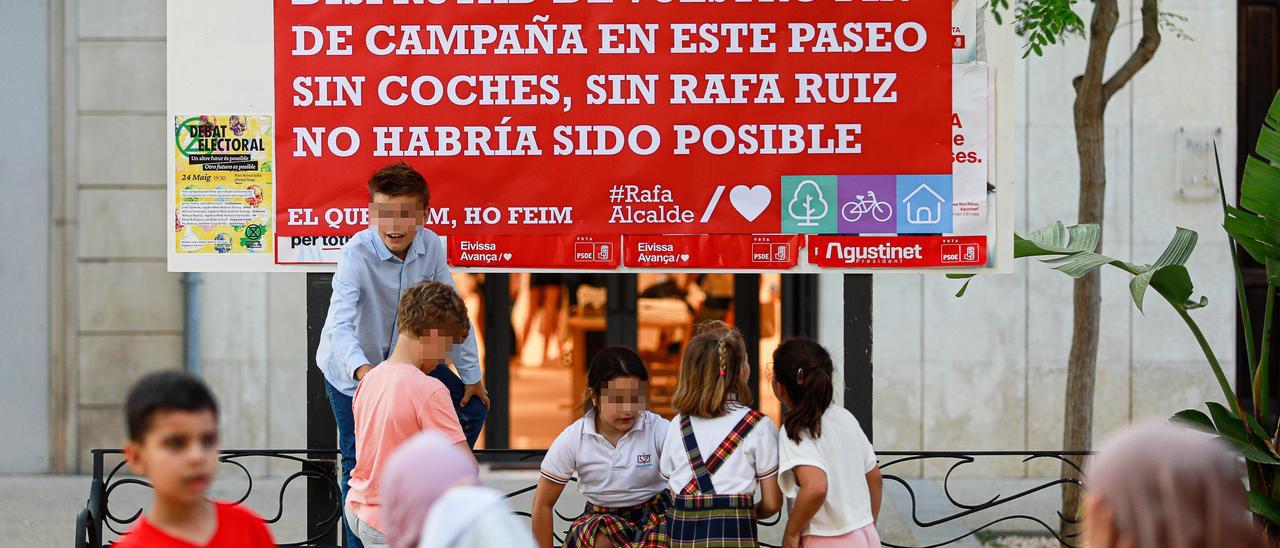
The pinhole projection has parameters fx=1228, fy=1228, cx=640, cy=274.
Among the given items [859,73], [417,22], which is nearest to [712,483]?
[859,73]

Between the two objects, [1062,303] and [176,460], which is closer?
[176,460]

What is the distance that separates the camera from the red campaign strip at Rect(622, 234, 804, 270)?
592 cm

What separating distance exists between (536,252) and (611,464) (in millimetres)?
1333

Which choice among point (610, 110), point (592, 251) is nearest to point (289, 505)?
point (592, 251)

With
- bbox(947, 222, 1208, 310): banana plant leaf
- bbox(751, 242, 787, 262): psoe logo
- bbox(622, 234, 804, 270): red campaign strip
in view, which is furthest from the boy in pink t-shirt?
bbox(947, 222, 1208, 310): banana plant leaf

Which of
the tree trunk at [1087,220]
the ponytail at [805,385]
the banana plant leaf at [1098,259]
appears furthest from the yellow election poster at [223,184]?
the tree trunk at [1087,220]

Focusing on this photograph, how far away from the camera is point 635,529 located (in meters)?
5.05

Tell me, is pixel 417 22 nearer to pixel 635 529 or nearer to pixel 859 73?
pixel 859 73

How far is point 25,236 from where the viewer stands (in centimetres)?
1032

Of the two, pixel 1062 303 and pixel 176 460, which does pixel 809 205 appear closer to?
pixel 176 460

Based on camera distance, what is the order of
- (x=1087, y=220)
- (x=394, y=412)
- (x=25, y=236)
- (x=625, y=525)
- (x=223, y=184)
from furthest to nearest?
(x=25, y=236)
(x=1087, y=220)
(x=223, y=184)
(x=625, y=525)
(x=394, y=412)

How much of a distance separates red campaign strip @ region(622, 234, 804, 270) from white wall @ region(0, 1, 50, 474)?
663 cm

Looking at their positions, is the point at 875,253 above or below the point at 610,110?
below

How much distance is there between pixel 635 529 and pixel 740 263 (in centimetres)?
150
